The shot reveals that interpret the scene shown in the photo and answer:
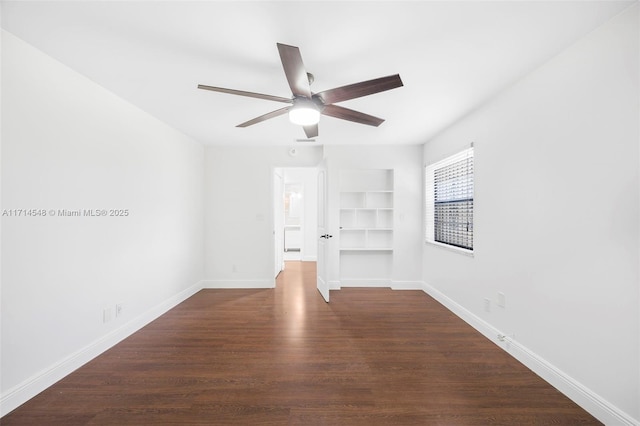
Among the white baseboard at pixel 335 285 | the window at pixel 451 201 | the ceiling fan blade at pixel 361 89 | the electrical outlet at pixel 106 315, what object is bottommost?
the white baseboard at pixel 335 285

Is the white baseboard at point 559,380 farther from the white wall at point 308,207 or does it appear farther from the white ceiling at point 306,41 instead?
the white wall at point 308,207

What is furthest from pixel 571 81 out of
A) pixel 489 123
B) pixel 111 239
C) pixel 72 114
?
Answer: pixel 111 239

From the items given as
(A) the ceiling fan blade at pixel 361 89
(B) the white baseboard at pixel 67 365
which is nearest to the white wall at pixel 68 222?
(B) the white baseboard at pixel 67 365

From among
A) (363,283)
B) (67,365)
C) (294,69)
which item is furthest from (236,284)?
(294,69)

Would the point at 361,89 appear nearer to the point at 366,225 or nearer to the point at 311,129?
the point at 311,129

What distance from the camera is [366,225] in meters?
4.32

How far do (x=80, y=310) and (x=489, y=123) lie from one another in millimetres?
4085

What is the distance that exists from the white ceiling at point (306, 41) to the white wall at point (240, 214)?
1.76 m

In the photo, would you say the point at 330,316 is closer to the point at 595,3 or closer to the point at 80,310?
the point at 80,310

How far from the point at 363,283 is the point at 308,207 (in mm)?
3068

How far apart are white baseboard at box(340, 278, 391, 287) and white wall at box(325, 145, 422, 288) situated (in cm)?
15

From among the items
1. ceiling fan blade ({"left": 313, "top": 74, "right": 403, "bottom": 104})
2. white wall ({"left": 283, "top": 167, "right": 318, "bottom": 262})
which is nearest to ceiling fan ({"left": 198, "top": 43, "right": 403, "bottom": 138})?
ceiling fan blade ({"left": 313, "top": 74, "right": 403, "bottom": 104})

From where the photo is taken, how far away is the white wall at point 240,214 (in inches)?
165

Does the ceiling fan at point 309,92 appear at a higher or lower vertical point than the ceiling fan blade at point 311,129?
higher
